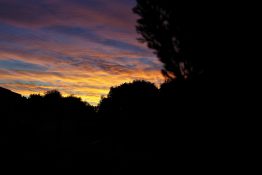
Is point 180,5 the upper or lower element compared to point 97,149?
upper

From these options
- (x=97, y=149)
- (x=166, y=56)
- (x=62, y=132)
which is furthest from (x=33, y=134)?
(x=166, y=56)

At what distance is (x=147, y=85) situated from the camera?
57.5 meters

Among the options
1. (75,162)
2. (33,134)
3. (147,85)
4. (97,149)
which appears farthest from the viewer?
(147,85)

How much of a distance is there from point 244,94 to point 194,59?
230cm

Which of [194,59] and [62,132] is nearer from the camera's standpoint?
[194,59]

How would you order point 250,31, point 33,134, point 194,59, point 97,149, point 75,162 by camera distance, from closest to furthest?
1. point 250,31
2. point 194,59
3. point 75,162
4. point 97,149
5. point 33,134

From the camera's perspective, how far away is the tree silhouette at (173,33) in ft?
34.6

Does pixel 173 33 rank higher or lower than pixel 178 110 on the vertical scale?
higher

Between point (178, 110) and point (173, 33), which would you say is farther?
point (178, 110)

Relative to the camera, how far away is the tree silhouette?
Result: 415 inches

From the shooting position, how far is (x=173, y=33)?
11.2 metres

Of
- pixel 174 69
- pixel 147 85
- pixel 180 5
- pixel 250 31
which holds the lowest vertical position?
pixel 174 69

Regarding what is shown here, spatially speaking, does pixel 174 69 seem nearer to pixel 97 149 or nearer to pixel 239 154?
pixel 239 154

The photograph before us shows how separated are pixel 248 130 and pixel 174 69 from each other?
3.53 m
